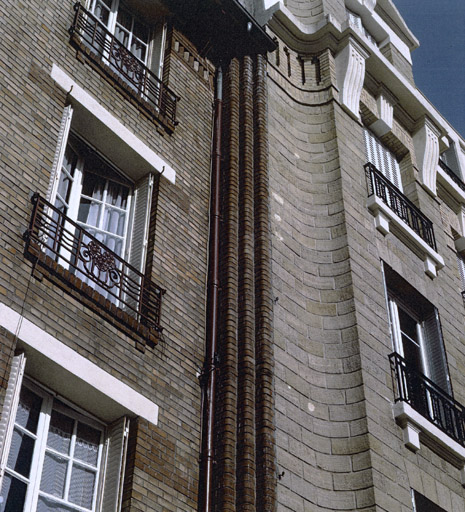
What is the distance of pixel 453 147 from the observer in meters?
22.1

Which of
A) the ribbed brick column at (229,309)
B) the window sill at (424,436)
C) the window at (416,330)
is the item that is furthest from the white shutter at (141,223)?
the window at (416,330)

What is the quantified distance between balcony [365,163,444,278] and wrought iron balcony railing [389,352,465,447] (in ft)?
7.59

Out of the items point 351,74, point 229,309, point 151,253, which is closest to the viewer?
point 151,253

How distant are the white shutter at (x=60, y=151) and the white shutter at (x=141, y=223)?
1.39 m

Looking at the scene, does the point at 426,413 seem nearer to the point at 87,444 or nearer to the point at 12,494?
the point at 87,444

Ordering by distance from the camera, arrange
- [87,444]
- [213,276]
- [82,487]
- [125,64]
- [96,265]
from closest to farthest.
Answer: [82,487]
[87,444]
[96,265]
[213,276]
[125,64]

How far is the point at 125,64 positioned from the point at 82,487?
21.5ft

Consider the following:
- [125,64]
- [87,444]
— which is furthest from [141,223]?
[87,444]

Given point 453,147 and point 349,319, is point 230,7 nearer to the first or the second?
point 349,319

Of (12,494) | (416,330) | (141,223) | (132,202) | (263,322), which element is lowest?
(12,494)

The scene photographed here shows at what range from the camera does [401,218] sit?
1478 centimetres

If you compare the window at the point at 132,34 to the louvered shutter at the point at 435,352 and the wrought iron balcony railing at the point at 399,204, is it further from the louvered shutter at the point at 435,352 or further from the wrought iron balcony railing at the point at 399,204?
the louvered shutter at the point at 435,352

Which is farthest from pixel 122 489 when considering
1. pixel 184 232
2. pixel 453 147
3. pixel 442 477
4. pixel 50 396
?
pixel 453 147

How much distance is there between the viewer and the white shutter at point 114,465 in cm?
889
